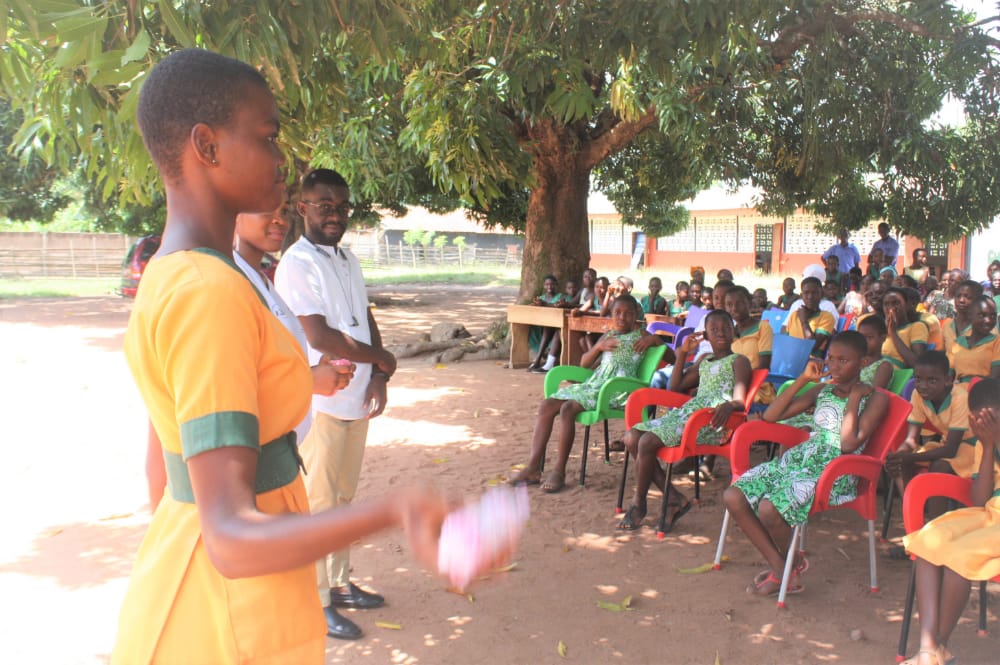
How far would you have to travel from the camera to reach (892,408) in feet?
13.5

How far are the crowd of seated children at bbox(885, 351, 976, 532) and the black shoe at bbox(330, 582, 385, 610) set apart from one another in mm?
2927

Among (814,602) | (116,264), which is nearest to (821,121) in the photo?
(814,602)

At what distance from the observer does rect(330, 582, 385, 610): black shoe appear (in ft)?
12.7

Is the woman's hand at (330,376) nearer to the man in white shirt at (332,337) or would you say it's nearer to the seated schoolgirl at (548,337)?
the man in white shirt at (332,337)

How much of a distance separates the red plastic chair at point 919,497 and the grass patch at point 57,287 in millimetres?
24309

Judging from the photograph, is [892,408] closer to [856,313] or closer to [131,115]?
[131,115]

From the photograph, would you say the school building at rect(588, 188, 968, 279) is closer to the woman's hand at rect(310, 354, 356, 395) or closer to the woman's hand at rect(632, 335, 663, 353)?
the woman's hand at rect(632, 335, 663, 353)

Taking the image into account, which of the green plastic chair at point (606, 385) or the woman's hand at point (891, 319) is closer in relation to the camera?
the green plastic chair at point (606, 385)

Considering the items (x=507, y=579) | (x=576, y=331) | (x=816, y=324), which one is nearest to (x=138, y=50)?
(x=507, y=579)

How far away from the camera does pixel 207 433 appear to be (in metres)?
1.09

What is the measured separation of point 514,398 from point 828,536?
4764mm

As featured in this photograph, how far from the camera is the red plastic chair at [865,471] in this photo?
3.85m

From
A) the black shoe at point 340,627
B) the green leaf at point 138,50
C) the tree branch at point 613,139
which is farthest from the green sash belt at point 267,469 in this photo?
the tree branch at point 613,139

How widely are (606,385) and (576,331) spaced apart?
483cm
